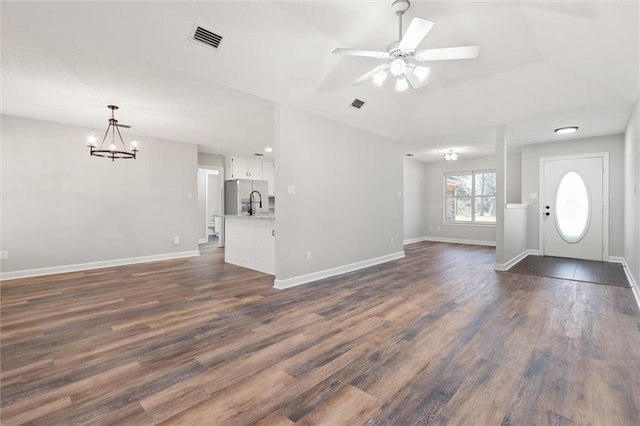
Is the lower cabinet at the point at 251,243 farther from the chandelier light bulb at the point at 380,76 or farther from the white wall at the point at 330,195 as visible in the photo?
the chandelier light bulb at the point at 380,76

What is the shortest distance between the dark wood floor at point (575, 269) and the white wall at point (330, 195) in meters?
2.43

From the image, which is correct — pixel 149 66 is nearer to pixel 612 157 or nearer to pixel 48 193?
pixel 48 193

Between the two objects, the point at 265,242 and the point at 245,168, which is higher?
the point at 245,168

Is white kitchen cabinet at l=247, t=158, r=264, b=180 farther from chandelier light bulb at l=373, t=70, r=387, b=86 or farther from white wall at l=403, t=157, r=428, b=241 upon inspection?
chandelier light bulb at l=373, t=70, r=387, b=86

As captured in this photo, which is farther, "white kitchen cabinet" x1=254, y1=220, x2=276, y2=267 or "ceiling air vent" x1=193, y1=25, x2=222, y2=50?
"white kitchen cabinet" x1=254, y1=220, x2=276, y2=267

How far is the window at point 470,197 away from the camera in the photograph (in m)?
8.15

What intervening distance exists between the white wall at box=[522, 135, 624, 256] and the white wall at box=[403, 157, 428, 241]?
2852 millimetres

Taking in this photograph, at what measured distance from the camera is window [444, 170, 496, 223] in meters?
8.15

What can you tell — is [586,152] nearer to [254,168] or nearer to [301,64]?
[301,64]

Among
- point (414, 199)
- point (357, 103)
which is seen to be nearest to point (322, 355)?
point (357, 103)

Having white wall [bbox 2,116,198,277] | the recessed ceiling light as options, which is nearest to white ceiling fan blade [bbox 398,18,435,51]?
the recessed ceiling light

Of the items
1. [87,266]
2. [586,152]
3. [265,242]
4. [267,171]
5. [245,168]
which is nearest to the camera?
[265,242]

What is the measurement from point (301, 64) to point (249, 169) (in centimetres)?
526

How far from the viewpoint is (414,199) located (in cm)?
885
